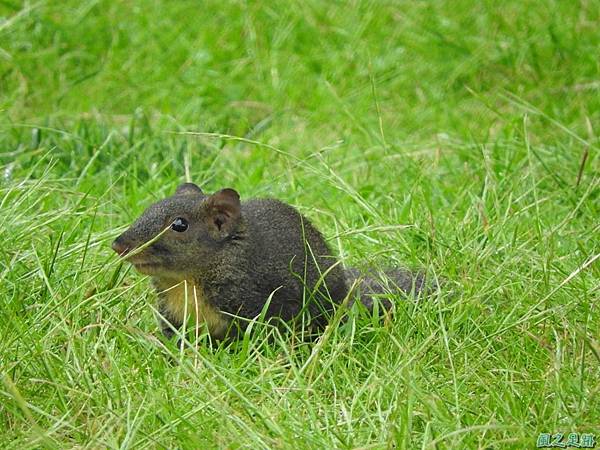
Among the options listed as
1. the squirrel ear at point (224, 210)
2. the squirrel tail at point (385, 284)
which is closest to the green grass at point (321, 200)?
the squirrel tail at point (385, 284)

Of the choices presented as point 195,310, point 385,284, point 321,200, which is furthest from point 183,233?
point 321,200

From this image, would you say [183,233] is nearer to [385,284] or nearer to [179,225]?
[179,225]

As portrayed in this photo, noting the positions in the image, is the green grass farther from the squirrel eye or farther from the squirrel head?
the squirrel eye

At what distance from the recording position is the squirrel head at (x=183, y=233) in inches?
185

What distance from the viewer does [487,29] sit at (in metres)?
8.53

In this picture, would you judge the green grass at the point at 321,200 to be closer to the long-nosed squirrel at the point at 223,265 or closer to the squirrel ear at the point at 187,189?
the long-nosed squirrel at the point at 223,265

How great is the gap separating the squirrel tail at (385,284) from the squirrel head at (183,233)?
571 millimetres

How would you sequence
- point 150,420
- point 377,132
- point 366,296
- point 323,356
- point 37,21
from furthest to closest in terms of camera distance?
1. point 37,21
2. point 377,132
3. point 366,296
4. point 323,356
5. point 150,420

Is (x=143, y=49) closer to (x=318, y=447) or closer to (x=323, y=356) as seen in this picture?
(x=323, y=356)

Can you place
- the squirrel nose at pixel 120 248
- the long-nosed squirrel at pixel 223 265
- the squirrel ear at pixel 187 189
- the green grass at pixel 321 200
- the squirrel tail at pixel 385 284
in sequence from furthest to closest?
the squirrel ear at pixel 187 189 < the squirrel tail at pixel 385 284 < the long-nosed squirrel at pixel 223 265 < the squirrel nose at pixel 120 248 < the green grass at pixel 321 200

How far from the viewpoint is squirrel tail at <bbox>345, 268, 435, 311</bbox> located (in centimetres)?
490

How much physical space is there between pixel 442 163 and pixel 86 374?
3.09 metres

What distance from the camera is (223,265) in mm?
4820

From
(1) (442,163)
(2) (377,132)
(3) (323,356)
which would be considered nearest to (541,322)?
(3) (323,356)
